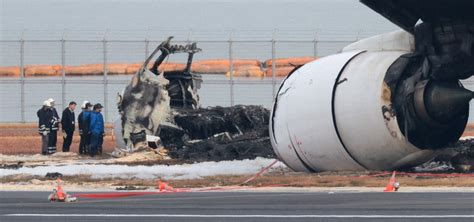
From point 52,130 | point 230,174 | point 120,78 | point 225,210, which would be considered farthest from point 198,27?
point 225,210

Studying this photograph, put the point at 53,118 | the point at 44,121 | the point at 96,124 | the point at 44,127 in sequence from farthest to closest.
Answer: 1. the point at 53,118
2. the point at 44,121
3. the point at 44,127
4. the point at 96,124

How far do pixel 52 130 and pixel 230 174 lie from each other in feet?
42.7

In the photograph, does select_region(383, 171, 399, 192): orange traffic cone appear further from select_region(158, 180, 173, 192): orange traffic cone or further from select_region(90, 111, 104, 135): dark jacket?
select_region(90, 111, 104, 135): dark jacket

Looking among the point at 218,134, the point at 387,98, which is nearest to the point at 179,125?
the point at 218,134

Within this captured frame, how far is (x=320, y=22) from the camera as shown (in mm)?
55219

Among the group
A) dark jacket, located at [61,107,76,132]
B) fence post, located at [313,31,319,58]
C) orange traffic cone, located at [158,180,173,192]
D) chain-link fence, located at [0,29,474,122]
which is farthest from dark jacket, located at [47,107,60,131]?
orange traffic cone, located at [158,180,173,192]

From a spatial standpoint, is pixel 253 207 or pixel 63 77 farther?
pixel 63 77

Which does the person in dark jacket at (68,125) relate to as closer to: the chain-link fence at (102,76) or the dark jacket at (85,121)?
the dark jacket at (85,121)

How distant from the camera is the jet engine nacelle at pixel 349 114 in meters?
27.5

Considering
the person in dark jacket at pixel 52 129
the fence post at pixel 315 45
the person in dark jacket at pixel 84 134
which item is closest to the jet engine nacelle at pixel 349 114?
the person in dark jacket at pixel 84 134

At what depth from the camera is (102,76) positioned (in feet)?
198

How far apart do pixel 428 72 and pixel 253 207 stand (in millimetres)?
8162

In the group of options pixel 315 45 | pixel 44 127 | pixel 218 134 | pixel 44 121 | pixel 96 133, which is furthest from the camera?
pixel 315 45

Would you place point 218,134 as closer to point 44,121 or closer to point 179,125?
point 179,125
